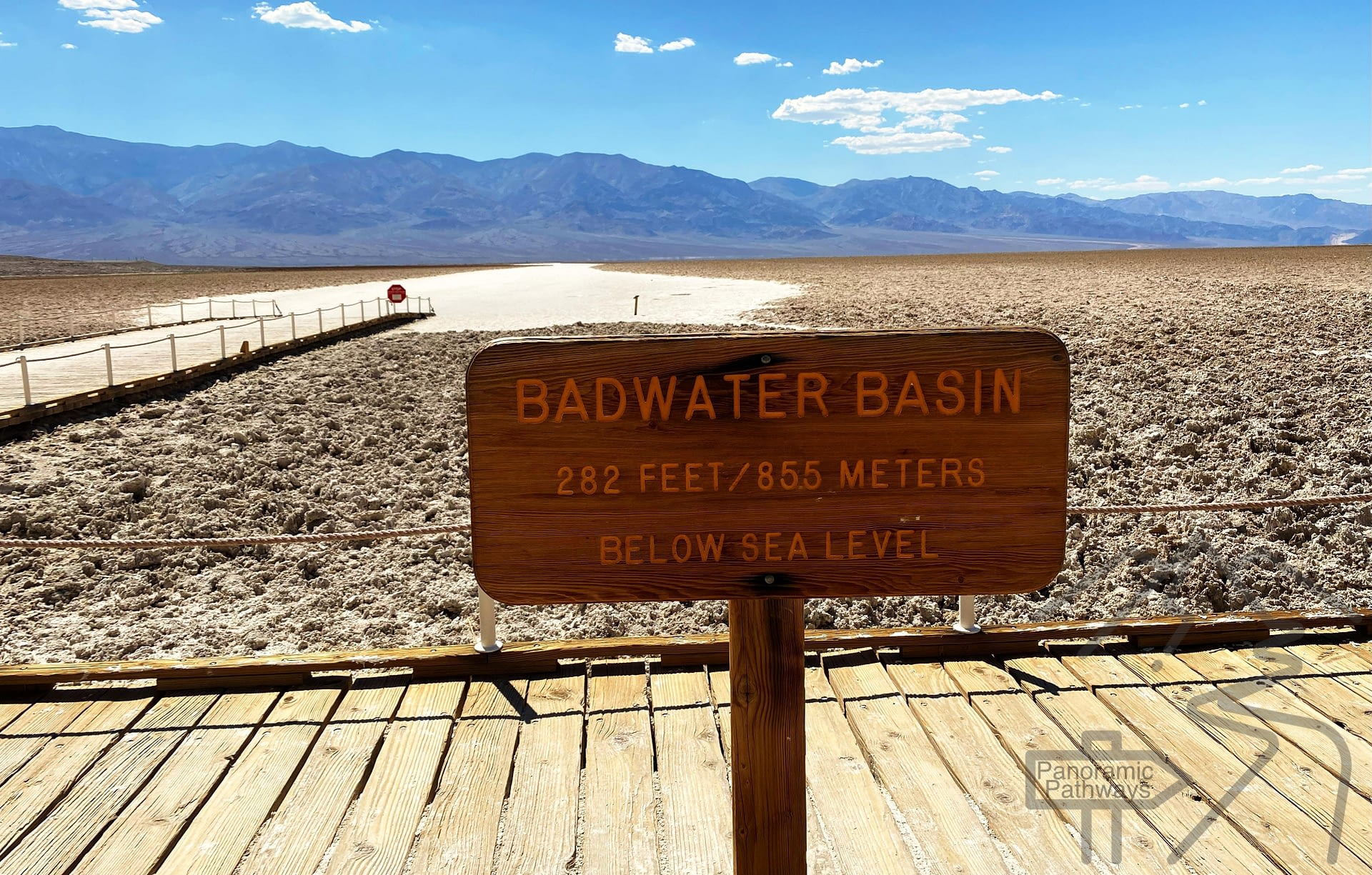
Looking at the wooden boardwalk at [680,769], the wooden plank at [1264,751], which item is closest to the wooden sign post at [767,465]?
the wooden boardwalk at [680,769]

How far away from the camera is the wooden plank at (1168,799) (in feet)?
8.96

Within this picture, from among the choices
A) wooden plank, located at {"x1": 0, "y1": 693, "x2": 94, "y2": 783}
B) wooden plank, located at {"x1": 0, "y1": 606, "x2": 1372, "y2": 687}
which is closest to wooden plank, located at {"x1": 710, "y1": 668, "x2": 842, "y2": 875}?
wooden plank, located at {"x1": 0, "y1": 606, "x2": 1372, "y2": 687}

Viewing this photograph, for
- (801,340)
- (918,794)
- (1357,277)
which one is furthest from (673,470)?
(1357,277)

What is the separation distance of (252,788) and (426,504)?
6472 millimetres

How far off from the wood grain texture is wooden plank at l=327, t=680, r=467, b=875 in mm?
1100

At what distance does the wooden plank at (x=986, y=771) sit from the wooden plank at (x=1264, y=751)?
76 cm

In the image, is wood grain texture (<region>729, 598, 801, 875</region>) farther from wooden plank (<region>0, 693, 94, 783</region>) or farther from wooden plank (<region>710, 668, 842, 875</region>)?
wooden plank (<region>0, 693, 94, 783</region>)

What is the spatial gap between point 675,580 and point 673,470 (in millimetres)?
250

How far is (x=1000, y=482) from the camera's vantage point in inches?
83.2

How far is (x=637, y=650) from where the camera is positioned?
4039 millimetres

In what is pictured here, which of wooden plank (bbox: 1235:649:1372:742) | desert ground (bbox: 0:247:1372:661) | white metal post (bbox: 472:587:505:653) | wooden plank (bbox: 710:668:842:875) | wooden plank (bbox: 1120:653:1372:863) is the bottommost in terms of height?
desert ground (bbox: 0:247:1372:661)

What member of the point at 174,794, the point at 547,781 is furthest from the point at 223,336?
the point at 547,781

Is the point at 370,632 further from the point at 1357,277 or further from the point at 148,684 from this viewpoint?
the point at 1357,277

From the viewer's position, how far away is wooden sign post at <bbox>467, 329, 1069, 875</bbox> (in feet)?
6.73
